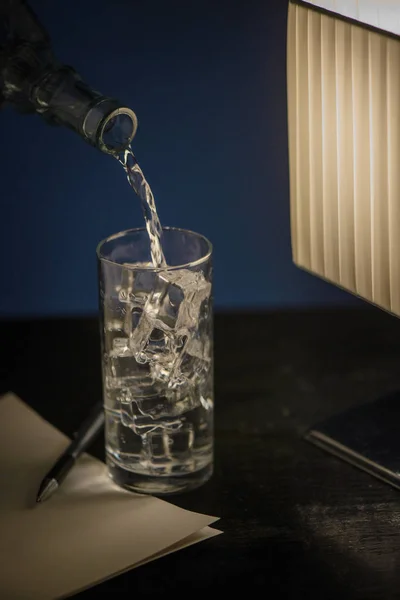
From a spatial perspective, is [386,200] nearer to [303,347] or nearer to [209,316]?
[209,316]

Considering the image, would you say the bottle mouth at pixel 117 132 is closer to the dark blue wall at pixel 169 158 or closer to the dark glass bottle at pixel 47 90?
the dark glass bottle at pixel 47 90

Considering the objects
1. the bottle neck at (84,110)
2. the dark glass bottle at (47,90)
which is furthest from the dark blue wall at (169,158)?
the bottle neck at (84,110)

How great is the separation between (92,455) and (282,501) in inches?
7.9

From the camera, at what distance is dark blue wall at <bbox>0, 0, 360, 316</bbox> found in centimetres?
117

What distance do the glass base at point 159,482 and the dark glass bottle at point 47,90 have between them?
304 millimetres

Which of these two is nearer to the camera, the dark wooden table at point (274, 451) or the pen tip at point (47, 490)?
the dark wooden table at point (274, 451)

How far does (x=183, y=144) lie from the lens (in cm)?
122

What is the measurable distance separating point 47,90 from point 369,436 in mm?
464

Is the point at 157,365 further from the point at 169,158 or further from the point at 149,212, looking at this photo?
the point at 169,158

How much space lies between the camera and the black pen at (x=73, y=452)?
932mm

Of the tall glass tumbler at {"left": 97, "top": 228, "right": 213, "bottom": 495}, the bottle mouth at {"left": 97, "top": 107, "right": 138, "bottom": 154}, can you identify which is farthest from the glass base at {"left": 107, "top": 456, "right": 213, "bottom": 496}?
the bottle mouth at {"left": 97, "top": 107, "right": 138, "bottom": 154}

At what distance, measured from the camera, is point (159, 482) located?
939 millimetres

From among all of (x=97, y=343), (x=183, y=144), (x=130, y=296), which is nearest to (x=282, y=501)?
(x=130, y=296)

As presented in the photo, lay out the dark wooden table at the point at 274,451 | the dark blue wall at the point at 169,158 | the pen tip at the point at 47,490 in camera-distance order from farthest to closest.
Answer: the dark blue wall at the point at 169,158, the pen tip at the point at 47,490, the dark wooden table at the point at 274,451
